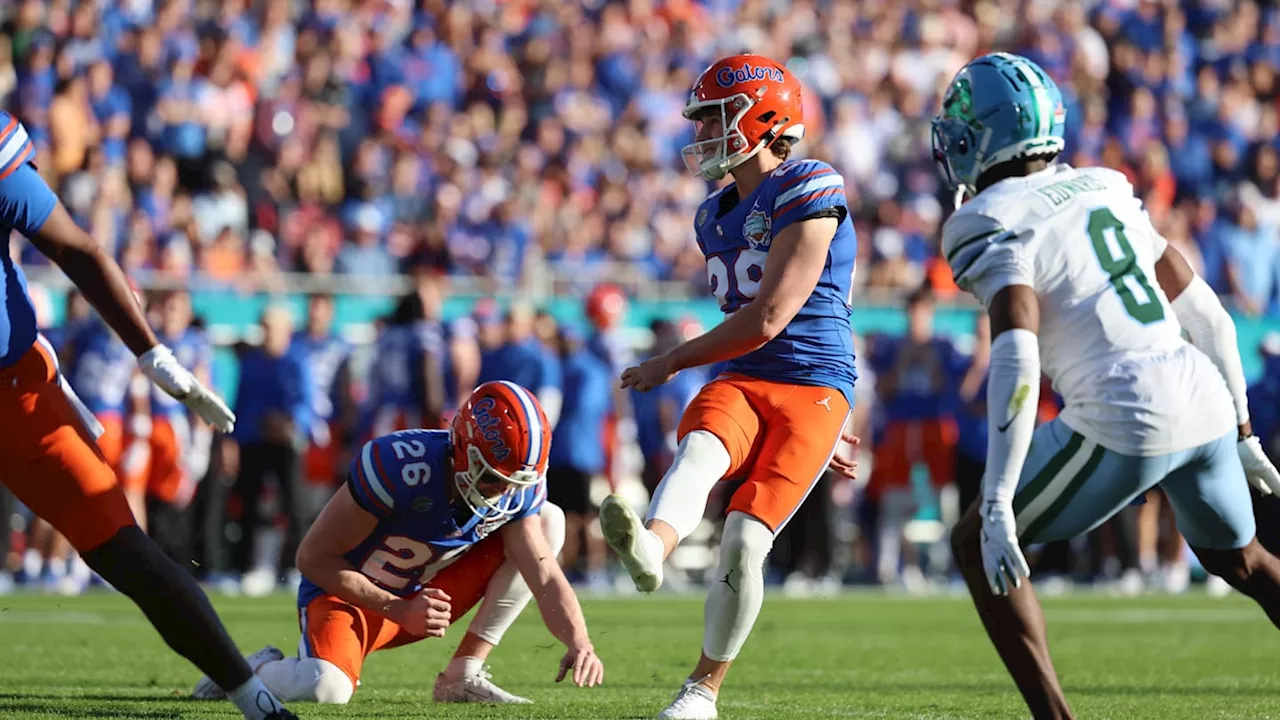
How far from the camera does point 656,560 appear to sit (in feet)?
15.2

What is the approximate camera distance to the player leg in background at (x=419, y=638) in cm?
550

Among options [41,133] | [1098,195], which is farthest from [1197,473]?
[41,133]

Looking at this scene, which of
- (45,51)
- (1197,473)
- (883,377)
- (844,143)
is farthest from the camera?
(844,143)

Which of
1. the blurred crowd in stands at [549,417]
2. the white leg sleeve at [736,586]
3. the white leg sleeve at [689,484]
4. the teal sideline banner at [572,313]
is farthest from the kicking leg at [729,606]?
the teal sideline banner at [572,313]

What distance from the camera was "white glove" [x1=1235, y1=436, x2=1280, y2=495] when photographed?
4.51m

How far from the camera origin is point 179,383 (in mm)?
4223

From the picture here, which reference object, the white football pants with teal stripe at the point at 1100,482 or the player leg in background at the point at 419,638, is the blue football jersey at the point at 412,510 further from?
the white football pants with teal stripe at the point at 1100,482

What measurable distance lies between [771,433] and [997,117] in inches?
49.5

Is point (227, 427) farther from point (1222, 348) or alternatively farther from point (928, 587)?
point (928, 587)

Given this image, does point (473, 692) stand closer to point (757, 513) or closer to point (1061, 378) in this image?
point (757, 513)

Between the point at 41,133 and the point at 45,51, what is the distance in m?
1.02

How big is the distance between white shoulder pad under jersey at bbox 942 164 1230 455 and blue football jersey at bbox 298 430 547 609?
1.75m

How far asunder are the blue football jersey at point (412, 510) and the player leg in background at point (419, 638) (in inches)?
3.9

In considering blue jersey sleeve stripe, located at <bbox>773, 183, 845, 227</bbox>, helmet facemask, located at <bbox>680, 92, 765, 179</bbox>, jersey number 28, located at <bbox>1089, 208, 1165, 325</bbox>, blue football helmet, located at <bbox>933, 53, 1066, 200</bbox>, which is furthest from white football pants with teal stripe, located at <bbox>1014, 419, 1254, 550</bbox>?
helmet facemask, located at <bbox>680, 92, 765, 179</bbox>
